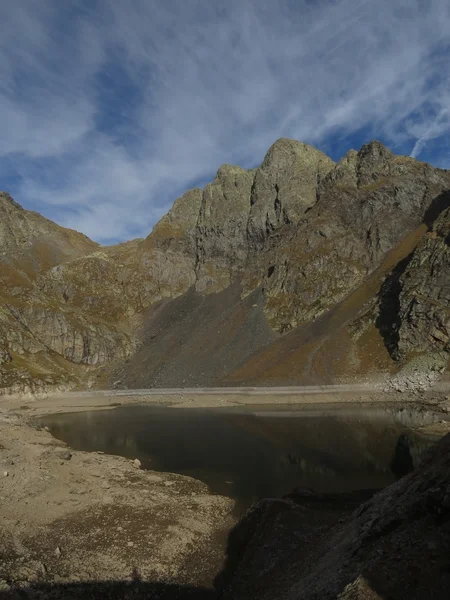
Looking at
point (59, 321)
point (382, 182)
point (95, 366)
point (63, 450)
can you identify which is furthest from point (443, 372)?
point (59, 321)

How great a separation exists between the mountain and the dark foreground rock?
82318 millimetres

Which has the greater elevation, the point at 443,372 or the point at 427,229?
the point at 427,229

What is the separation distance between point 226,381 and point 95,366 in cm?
6264

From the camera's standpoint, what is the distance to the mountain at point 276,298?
11194cm

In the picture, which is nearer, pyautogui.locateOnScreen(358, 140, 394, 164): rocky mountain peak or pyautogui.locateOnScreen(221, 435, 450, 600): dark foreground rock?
pyautogui.locateOnScreen(221, 435, 450, 600): dark foreground rock

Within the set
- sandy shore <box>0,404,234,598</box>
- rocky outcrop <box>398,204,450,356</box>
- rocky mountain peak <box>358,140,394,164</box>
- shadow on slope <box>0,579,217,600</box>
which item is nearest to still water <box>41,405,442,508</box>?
sandy shore <box>0,404,234,598</box>

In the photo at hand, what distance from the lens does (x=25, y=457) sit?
40.9 m

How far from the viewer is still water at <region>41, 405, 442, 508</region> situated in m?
37.4

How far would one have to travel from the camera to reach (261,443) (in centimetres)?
5372

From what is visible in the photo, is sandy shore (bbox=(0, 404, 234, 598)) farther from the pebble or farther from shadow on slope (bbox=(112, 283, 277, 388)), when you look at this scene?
shadow on slope (bbox=(112, 283, 277, 388))

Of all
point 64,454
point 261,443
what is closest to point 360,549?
point 64,454

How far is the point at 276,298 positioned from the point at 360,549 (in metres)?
136

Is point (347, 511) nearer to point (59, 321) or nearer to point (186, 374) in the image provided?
point (186, 374)

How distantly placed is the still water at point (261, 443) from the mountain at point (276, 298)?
3258 centimetres
